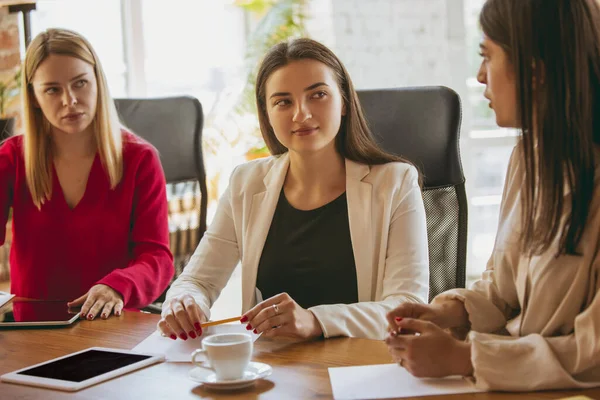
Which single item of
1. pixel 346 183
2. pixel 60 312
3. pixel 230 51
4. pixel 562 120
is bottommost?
pixel 60 312

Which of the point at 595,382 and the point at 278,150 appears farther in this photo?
the point at 278,150

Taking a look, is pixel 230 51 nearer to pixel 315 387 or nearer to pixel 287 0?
pixel 287 0

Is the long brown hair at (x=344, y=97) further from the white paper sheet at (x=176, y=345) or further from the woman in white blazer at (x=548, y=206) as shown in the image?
the woman in white blazer at (x=548, y=206)

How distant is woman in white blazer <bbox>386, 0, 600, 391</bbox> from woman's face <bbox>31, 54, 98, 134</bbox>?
3.96 feet

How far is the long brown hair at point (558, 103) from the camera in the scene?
100 centimetres

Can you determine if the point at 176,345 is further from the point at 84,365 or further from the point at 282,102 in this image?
the point at 282,102

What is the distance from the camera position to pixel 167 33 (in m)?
Answer: 3.96

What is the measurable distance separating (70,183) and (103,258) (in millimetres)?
220

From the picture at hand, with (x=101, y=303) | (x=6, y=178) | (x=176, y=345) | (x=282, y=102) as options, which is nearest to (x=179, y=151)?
(x=6, y=178)

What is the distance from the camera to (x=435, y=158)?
1.87 metres

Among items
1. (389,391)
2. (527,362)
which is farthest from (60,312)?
(527,362)

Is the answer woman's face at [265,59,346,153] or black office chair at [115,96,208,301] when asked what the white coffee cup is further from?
black office chair at [115,96,208,301]

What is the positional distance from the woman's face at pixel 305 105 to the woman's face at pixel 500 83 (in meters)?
0.63

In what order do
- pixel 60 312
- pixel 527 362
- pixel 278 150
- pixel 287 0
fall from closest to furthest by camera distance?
1. pixel 527 362
2. pixel 60 312
3. pixel 278 150
4. pixel 287 0
